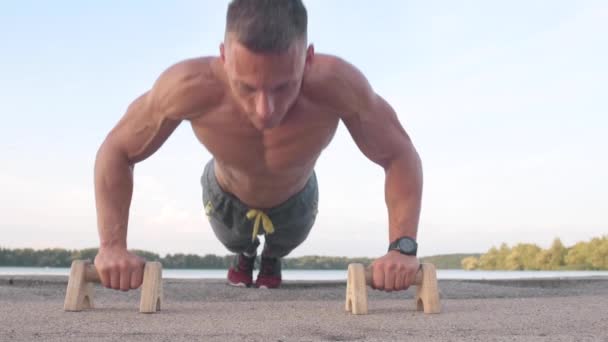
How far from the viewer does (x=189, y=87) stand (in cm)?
233

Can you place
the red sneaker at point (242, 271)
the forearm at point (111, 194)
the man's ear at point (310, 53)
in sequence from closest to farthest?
1. the man's ear at point (310, 53)
2. the forearm at point (111, 194)
3. the red sneaker at point (242, 271)

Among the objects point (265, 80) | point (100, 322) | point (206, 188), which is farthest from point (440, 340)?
point (206, 188)

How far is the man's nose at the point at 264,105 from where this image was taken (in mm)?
1938

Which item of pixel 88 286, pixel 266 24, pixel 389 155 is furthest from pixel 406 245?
pixel 88 286

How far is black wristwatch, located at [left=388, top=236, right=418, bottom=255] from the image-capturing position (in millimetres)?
2430

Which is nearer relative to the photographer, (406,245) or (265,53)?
(265,53)

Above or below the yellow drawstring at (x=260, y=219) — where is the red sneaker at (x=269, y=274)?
below

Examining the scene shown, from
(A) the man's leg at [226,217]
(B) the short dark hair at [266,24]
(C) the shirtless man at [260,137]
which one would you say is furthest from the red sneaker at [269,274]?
(B) the short dark hair at [266,24]

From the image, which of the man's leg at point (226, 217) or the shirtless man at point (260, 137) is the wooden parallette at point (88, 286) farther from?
the man's leg at point (226, 217)

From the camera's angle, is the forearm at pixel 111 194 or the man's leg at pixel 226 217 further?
the man's leg at pixel 226 217

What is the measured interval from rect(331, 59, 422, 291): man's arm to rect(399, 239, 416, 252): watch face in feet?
0.10

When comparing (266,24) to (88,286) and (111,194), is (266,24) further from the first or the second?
(88,286)

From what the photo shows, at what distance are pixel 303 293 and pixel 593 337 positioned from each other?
2483mm

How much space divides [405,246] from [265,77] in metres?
0.90
